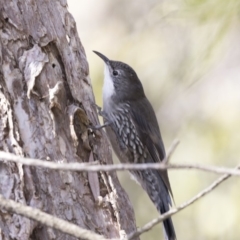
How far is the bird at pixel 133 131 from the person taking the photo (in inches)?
174

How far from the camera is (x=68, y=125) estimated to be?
304 centimetres

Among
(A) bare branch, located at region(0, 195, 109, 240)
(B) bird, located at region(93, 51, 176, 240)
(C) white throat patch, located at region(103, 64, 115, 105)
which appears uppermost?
(C) white throat patch, located at region(103, 64, 115, 105)

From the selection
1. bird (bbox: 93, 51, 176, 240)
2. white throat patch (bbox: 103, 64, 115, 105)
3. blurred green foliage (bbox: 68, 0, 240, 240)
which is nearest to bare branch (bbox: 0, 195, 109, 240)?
bird (bbox: 93, 51, 176, 240)

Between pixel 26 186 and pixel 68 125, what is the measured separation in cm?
46

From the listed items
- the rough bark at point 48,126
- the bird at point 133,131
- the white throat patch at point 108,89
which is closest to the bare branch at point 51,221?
the rough bark at point 48,126

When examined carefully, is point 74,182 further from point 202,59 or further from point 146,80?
point 146,80

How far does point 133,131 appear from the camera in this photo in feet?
14.8

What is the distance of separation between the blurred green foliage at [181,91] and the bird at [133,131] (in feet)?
1.89

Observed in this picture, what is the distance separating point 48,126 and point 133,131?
5.43 ft

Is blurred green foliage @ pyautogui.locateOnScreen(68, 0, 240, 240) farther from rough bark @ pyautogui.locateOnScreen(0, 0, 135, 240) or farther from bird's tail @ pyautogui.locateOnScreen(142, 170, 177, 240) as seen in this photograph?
rough bark @ pyautogui.locateOnScreen(0, 0, 135, 240)

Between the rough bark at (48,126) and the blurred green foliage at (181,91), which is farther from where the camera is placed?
the blurred green foliage at (181,91)

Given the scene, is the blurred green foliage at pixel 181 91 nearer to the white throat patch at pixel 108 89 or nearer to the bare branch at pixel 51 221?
the white throat patch at pixel 108 89

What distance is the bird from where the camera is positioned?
443 cm

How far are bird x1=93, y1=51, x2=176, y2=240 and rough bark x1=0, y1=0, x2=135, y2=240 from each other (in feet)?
3.57
